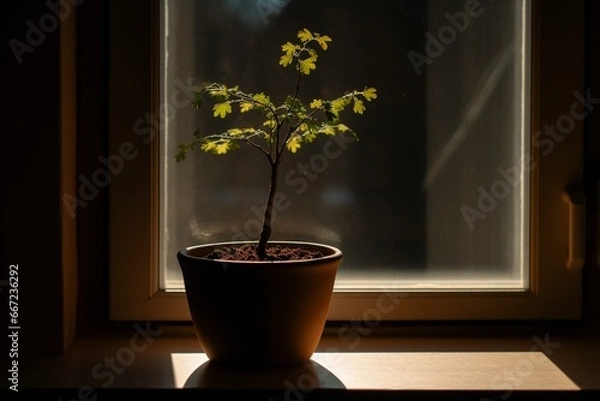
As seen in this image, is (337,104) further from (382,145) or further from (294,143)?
(382,145)

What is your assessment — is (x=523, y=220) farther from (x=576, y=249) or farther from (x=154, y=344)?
(x=154, y=344)

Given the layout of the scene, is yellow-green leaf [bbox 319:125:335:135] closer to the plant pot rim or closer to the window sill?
the plant pot rim

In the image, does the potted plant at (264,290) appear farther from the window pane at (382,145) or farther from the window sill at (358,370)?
the window pane at (382,145)

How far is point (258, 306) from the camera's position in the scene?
111 cm

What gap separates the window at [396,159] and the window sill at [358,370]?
0.06m

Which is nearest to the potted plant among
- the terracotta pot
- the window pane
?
the terracotta pot

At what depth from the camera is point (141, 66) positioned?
133cm

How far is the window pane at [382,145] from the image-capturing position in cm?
137

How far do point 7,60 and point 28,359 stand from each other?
48cm

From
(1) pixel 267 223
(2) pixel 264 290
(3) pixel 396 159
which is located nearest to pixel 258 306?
(2) pixel 264 290

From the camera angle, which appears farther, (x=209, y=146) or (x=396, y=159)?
(x=396, y=159)

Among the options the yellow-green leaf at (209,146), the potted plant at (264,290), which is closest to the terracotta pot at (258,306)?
the potted plant at (264,290)

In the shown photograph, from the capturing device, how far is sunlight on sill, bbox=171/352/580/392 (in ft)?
3.58

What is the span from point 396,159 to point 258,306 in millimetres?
430
